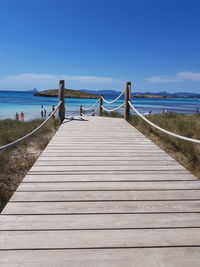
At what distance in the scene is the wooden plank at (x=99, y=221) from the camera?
83.6 inches

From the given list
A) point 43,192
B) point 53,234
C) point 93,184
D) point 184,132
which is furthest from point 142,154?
point 184,132

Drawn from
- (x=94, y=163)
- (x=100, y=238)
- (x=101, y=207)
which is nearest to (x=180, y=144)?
(x=94, y=163)

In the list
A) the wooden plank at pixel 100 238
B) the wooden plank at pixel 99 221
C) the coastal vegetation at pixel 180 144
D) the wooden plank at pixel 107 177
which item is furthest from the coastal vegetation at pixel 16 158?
the coastal vegetation at pixel 180 144

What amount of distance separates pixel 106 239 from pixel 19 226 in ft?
2.46

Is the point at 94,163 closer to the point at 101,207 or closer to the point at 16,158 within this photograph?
the point at 101,207

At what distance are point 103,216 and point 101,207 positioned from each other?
176 millimetres

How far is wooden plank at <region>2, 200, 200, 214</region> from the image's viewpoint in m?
2.38

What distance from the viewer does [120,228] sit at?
6.91 ft

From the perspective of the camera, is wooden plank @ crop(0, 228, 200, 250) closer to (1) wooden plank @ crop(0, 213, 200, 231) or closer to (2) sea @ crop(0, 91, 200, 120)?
(1) wooden plank @ crop(0, 213, 200, 231)

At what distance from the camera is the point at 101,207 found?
2.47 meters

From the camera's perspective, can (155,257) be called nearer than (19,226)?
Yes

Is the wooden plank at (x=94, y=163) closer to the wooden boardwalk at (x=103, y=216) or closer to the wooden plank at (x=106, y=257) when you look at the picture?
the wooden boardwalk at (x=103, y=216)

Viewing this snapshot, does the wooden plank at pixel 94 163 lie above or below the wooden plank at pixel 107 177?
above

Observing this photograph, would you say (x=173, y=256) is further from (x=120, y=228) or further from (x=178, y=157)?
(x=178, y=157)
